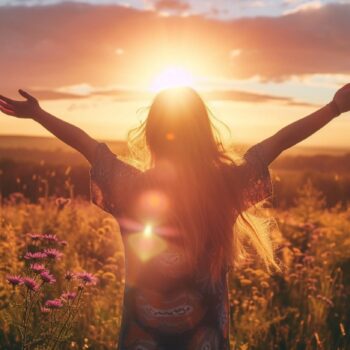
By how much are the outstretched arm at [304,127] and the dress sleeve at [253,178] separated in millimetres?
46

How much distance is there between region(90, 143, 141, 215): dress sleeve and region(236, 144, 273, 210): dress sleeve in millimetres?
485

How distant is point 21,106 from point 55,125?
0.25 metres

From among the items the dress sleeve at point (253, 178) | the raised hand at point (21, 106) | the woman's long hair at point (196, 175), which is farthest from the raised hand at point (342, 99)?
the raised hand at point (21, 106)

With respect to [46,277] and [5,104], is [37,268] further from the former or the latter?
[5,104]

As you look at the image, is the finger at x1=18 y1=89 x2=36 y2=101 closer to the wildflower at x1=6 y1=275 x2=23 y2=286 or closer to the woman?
the woman

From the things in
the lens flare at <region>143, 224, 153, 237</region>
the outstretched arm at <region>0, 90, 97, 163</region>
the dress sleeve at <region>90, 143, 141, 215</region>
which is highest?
the outstretched arm at <region>0, 90, 97, 163</region>

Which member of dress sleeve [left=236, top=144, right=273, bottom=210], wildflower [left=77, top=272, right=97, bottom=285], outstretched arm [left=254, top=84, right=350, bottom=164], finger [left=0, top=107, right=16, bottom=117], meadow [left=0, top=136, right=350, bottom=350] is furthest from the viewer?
meadow [left=0, top=136, right=350, bottom=350]

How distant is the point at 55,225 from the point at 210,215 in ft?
20.5

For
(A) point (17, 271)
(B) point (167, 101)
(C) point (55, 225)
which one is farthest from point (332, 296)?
(B) point (167, 101)

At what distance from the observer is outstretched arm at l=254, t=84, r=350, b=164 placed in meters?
3.32

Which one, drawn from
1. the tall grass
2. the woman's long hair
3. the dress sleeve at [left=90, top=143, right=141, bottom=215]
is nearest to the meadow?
the tall grass

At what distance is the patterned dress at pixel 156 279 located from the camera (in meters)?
3.02

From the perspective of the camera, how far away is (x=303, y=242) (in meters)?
8.93

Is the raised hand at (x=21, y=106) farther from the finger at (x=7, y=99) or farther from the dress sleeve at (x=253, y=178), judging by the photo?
the dress sleeve at (x=253, y=178)
